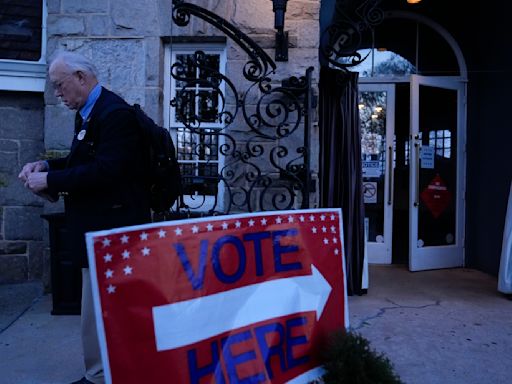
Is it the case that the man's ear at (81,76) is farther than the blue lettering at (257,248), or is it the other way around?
the man's ear at (81,76)

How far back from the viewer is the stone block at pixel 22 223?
5035 millimetres

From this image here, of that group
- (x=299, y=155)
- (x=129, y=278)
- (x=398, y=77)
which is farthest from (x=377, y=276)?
(x=129, y=278)

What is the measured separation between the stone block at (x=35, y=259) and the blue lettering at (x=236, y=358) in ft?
11.9

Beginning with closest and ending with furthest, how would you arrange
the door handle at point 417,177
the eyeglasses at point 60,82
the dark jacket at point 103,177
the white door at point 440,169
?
the dark jacket at point 103,177
the eyeglasses at point 60,82
the door handle at point 417,177
the white door at point 440,169

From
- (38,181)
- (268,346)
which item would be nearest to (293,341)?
(268,346)

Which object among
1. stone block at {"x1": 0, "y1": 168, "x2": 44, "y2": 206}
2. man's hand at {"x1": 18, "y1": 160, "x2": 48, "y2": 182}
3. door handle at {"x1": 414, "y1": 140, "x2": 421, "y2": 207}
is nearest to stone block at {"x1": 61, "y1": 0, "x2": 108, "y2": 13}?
stone block at {"x1": 0, "y1": 168, "x2": 44, "y2": 206}

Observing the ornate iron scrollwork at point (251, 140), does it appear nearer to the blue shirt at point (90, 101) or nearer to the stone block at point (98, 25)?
the stone block at point (98, 25)

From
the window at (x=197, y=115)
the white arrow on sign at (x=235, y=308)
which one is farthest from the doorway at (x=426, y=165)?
the white arrow on sign at (x=235, y=308)

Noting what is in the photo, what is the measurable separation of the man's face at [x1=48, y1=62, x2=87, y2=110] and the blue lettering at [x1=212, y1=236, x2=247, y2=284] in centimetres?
118

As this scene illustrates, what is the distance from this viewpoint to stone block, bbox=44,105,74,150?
4.75 metres

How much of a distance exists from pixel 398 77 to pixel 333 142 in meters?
2.09

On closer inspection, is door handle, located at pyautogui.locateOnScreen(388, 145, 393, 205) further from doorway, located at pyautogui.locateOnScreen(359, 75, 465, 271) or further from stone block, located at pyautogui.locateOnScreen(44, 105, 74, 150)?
stone block, located at pyautogui.locateOnScreen(44, 105, 74, 150)

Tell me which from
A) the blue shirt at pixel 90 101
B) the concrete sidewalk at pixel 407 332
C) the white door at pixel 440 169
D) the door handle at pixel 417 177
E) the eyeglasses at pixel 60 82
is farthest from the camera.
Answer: the white door at pixel 440 169

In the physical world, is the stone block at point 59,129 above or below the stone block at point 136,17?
below
